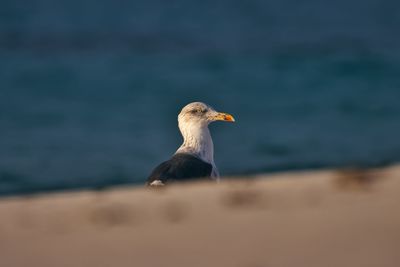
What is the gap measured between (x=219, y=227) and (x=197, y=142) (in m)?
Answer: 5.14

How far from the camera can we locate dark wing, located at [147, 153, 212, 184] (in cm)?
646

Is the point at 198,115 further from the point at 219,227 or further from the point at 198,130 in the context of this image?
the point at 219,227

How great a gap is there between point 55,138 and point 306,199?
1206 cm

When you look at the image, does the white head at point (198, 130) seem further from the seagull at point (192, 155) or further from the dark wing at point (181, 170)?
the dark wing at point (181, 170)

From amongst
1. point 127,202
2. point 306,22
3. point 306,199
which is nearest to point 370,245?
point 306,199

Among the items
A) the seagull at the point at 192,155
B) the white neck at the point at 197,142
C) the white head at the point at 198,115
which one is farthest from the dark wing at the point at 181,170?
the white head at the point at 198,115

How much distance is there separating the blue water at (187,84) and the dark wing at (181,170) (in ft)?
13.2

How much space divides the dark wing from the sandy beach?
367cm

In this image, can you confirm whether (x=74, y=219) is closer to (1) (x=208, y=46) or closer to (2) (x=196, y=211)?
(2) (x=196, y=211)

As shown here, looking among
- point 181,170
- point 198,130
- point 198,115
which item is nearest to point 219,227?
point 181,170

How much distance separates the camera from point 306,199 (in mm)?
2582

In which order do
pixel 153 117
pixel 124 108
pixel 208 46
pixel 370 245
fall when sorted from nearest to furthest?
pixel 370 245 → pixel 153 117 → pixel 124 108 → pixel 208 46

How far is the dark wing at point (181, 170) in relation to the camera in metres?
6.46

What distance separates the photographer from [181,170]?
664 cm
